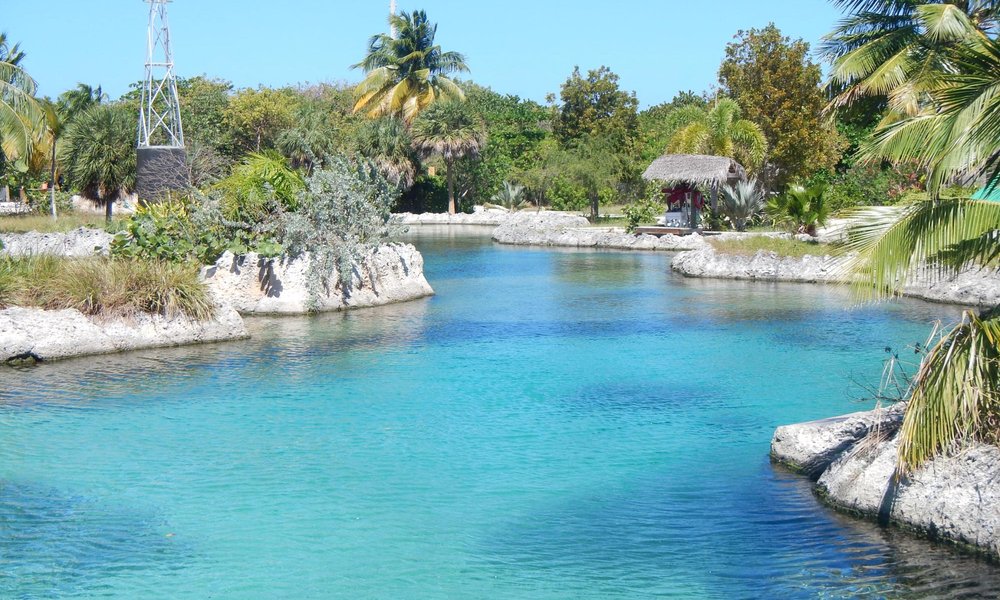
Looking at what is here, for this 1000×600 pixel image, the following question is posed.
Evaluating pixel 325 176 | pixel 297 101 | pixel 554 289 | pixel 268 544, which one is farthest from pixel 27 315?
pixel 297 101

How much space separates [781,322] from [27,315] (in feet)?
40.5

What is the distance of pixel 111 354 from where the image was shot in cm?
1460

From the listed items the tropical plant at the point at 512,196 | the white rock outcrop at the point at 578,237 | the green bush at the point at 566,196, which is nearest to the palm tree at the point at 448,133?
the tropical plant at the point at 512,196

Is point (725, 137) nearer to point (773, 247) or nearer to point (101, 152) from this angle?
point (773, 247)

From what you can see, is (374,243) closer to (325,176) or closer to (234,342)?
(325,176)

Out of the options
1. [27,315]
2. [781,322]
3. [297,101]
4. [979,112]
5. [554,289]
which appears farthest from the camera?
[297,101]

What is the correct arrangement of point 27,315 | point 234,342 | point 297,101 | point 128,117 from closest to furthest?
point 27,315 < point 234,342 < point 128,117 < point 297,101

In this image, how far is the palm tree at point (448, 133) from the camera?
4650cm

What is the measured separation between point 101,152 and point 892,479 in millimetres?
23917

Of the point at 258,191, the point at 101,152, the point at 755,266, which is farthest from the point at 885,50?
the point at 101,152

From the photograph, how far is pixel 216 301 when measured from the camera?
15.9 m

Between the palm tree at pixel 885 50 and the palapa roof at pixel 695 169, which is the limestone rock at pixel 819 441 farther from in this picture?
the palapa roof at pixel 695 169

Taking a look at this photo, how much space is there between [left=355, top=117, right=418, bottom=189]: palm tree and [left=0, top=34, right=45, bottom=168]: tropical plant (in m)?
23.9

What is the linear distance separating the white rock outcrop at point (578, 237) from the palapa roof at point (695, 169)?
204cm
